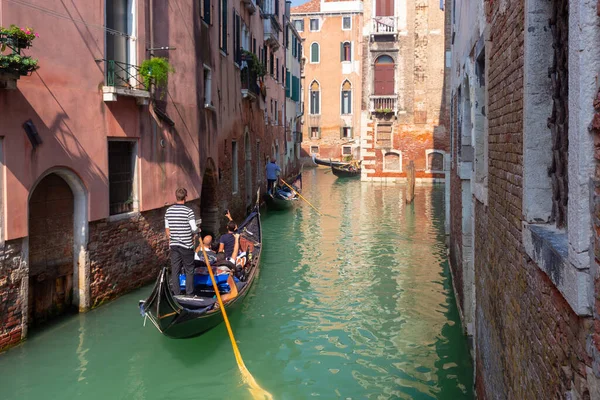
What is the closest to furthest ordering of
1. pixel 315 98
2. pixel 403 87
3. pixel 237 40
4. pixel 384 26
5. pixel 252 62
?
pixel 237 40 < pixel 252 62 < pixel 384 26 < pixel 403 87 < pixel 315 98

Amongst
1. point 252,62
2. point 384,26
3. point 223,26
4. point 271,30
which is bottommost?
point 252,62

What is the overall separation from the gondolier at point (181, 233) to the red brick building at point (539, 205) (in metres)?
2.88

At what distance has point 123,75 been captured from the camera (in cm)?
724

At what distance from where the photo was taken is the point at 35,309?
6.04 metres

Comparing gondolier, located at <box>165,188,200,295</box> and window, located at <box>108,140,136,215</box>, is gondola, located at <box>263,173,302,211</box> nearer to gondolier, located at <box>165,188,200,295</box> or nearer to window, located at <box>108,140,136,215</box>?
window, located at <box>108,140,136,215</box>

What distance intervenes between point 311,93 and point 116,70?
28.0 m

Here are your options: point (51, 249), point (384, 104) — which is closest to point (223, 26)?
point (51, 249)

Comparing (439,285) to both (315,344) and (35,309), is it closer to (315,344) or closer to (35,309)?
(315,344)

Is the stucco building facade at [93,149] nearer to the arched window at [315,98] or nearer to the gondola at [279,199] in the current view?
the gondola at [279,199]

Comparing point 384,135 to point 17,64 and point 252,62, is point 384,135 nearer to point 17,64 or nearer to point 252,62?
point 252,62

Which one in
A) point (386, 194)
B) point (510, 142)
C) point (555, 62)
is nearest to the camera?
point (555, 62)

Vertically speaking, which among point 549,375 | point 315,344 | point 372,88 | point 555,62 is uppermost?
Answer: point 372,88

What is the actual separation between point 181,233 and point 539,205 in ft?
13.6

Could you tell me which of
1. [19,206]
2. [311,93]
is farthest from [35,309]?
[311,93]
